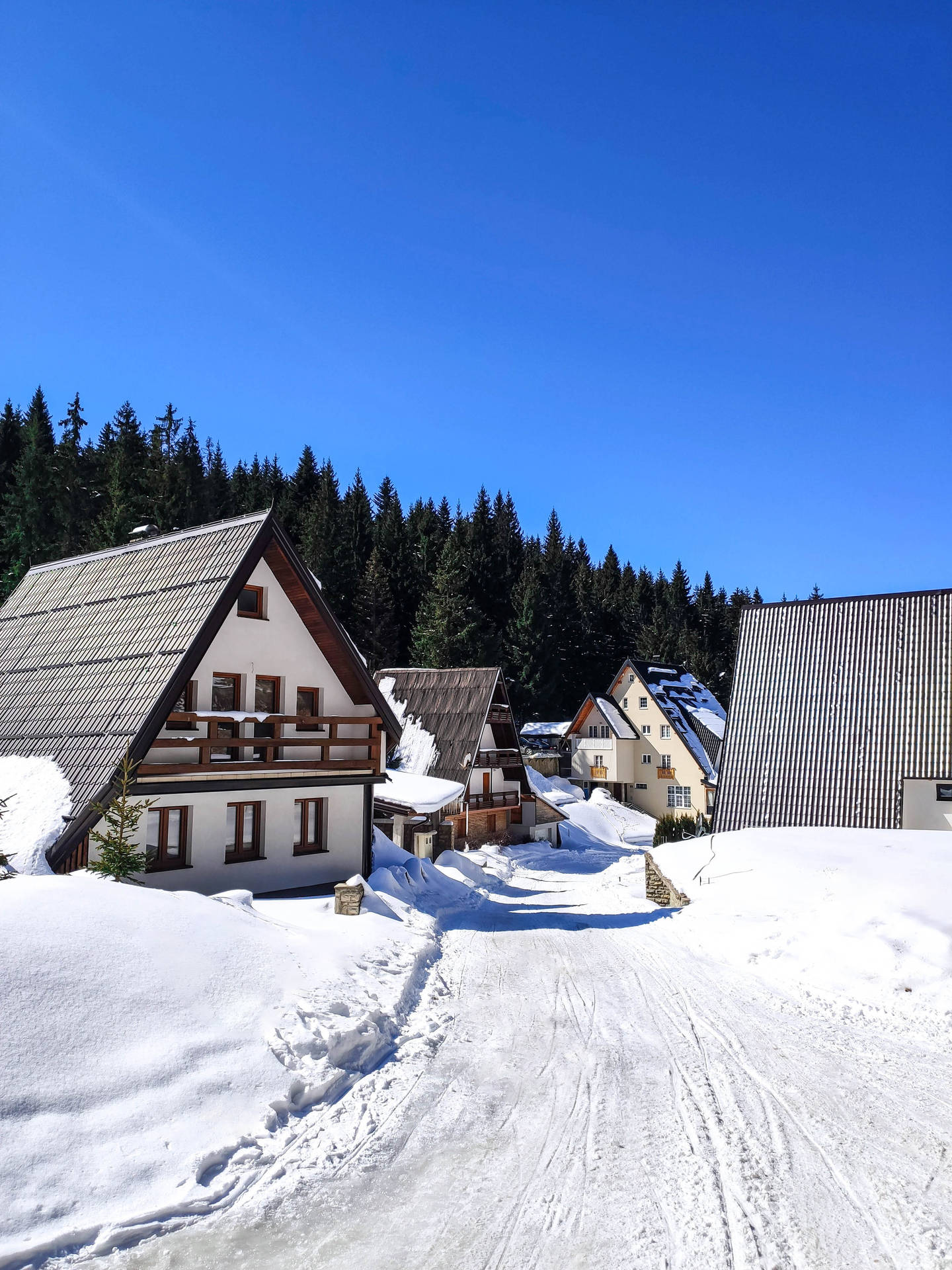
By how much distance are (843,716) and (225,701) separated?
1703cm

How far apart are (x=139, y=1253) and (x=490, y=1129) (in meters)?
2.85

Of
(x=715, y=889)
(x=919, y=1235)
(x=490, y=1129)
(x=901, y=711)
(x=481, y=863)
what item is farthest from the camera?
(x=481, y=863)

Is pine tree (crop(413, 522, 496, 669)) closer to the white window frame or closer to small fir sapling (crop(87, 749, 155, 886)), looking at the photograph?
the white window frame

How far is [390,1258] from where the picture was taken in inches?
194

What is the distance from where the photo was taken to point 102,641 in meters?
17.8

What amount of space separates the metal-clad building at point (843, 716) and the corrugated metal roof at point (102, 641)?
15028 millimetres

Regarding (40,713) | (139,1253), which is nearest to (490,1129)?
(139,1253)

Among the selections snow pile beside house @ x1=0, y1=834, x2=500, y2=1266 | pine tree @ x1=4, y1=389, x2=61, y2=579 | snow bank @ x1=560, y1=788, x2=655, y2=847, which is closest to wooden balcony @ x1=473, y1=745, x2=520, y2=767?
snow bank @ x1=560, y1=788, x2=655, y2=847

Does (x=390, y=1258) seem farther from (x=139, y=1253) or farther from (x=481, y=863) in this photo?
(x=481, y=863)

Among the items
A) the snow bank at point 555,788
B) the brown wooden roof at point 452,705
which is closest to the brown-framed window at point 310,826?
the brown wooden roof at point 452,705

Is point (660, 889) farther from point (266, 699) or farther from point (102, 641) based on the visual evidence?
point (102, 641)

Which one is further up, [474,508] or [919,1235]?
[474,508]

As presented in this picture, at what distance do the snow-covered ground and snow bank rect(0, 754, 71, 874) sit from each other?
3985 mm

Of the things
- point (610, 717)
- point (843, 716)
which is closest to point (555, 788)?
point (610, 717)
